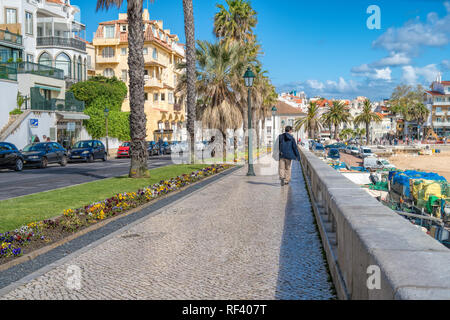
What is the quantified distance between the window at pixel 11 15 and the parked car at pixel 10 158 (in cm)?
2382

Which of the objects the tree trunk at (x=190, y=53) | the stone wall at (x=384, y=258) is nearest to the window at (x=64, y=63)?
the tree trunk at (x=190, y=53)

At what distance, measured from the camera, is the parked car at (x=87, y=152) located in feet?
113

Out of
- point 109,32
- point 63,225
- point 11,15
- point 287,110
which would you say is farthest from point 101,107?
point 287,110

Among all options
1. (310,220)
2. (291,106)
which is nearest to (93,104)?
(310,220)

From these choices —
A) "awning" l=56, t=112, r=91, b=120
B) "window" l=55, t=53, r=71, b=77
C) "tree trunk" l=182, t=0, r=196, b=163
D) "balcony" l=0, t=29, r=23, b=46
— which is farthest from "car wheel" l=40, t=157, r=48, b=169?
"window" l=55, t=53, r=71, b=77

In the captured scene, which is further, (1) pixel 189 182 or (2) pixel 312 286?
(1) pixel 189 182

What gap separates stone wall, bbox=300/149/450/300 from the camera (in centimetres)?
262

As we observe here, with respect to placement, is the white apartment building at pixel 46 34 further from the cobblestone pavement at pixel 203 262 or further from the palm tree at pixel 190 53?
the cobblestone pavement at pixel 203 262

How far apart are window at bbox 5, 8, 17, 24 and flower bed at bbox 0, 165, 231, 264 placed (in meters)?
38.9

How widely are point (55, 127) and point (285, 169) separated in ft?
104

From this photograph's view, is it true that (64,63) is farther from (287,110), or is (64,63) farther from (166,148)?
(287,110)

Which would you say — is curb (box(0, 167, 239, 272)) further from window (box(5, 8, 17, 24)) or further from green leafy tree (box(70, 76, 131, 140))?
window (box(5, 8, 17, 24))
